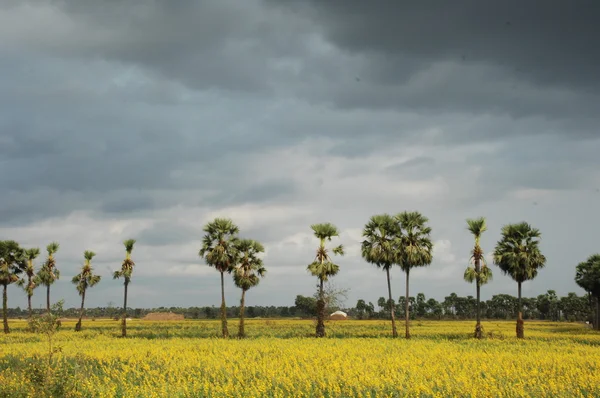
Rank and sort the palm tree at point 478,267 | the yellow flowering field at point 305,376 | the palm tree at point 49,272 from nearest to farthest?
1. the yellow flowering field at point 305,376
2. the palm tree at point 478,267
3. the palm tree at point 49,272

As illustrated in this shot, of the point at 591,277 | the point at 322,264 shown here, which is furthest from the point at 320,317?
the point at 591,277

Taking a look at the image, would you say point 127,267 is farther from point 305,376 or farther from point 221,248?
point 305,376

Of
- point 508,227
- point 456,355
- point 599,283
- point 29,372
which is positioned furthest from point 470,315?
point 29,372

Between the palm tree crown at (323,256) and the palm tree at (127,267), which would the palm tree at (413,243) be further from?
the palm tree at (127,267)

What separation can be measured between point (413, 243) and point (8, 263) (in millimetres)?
63936

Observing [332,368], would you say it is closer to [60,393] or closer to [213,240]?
[60,393]

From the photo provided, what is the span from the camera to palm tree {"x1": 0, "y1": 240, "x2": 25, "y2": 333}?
86.7 meters

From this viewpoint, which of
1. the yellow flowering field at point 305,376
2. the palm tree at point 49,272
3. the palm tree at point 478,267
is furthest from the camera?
the palm tree at point 49,272

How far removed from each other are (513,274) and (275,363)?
43817 millimetres

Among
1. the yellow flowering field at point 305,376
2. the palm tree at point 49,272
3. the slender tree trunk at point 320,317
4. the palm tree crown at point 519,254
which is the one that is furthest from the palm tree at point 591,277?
the palm tree at point 49,272

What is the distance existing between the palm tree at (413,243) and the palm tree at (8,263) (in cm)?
6142

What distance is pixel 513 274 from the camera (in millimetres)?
A: 65062

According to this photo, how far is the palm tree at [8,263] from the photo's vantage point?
86.7 meters

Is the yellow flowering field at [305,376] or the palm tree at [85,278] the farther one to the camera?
the palm tree at [85,278]
